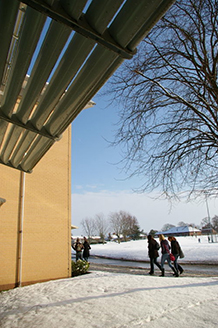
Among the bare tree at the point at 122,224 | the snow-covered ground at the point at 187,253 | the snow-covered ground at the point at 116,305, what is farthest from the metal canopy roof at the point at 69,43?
the bare tree at the point at 122,224

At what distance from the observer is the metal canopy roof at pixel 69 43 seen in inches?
81.7

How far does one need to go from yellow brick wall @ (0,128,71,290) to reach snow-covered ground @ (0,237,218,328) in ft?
4.63

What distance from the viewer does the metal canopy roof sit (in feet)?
6.81

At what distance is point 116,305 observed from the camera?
5.39 m

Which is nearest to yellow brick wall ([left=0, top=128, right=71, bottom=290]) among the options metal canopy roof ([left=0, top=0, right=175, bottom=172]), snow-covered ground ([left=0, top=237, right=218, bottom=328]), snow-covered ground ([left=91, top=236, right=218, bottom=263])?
snow-covered ground ([left=0, top=237, right=218, bottom=328])

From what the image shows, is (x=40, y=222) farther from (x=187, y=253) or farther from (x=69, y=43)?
(x=187, y=253)

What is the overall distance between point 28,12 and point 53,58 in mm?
505

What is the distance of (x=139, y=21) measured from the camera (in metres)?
2.12

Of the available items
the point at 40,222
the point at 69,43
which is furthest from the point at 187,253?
the point at 69,43

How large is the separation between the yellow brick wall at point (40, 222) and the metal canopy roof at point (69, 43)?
639cm

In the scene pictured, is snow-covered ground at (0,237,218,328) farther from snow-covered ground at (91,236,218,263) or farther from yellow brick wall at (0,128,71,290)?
snow-covered ground at (91,236,218,263)

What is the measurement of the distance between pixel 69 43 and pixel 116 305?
203 inches

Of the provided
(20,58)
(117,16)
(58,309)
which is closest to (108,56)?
(117,16)

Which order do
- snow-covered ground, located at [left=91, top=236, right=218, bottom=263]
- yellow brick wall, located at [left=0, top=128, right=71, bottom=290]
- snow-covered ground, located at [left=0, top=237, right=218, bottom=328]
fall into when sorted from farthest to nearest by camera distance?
snow-covered ground, located at [left=91, top=236, right=218, bottom=263] < yellow brick wall, located at [left=0, top=128, right=71, bottom=290] < snow-covered ground, located at [left=0, top=237, right=218, bottom=328]
